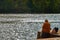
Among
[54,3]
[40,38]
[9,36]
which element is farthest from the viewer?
[54,3]

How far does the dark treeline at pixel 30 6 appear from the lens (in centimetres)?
1272

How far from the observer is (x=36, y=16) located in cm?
1217

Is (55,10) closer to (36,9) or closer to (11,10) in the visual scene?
(36,9)

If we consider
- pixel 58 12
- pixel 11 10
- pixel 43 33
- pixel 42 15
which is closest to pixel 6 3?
pixel 11 10

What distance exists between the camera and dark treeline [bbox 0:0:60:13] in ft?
41.7

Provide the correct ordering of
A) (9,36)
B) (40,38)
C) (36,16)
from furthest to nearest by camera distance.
→ (36,16), (9,36), (40,38)

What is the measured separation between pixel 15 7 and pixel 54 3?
2.63m

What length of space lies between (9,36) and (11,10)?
19.5ft

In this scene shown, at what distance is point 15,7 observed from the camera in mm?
12703

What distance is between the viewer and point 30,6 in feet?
42.4

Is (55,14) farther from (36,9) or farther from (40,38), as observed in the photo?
(40,38)

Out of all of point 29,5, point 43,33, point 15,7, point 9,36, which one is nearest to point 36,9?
point 29,5

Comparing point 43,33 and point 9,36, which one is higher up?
point 43,33

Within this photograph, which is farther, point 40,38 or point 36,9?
point 36,9
